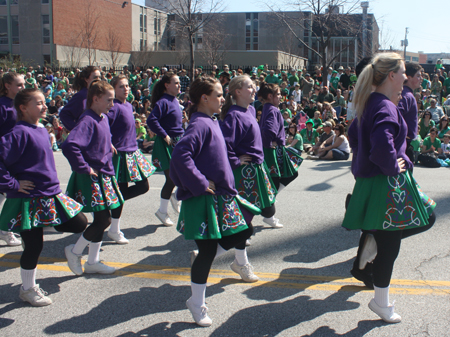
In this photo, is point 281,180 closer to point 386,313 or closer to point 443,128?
point 386,313

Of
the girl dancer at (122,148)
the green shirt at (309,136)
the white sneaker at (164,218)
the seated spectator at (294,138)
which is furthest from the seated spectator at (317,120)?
the girl dancer at (122,148)

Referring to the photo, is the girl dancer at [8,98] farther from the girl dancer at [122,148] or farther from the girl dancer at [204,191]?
the girl dancer at [204,191]

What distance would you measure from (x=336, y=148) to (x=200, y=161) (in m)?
9.38

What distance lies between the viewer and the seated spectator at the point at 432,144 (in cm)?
1156

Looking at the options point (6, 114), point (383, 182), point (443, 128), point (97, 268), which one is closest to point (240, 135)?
point (383, 182)

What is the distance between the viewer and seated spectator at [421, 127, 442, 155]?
1156 cm

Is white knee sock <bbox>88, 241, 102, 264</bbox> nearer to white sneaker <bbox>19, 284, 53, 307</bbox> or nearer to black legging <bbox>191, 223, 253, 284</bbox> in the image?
white sneaker <bbox>19, 284, 53, 307</bbox>

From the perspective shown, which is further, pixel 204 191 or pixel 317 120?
pixel 317 120

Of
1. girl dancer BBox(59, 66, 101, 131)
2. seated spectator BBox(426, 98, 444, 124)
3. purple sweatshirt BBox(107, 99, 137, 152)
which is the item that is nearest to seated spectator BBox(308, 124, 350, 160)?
seated spectator BBox(426, 98, 444, 124)

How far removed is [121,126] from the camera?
17.2ft

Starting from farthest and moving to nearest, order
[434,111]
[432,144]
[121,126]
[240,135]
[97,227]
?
[434,111] < [432,144] < [121,126] < [240,135] < [97,227]

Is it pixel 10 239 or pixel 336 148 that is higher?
pixel 336 148

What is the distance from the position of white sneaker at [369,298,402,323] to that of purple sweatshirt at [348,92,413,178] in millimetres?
906

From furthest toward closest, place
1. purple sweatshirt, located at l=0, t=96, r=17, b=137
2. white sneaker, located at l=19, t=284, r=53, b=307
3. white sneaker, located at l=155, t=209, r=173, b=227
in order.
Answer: white sneaker, located at l=155, t=209, r=173, b=227
purple sweatshirt, located at l=0, t=96, r=17, b=137
white sneaker, located at l=19, t=284, r=53, b=307
